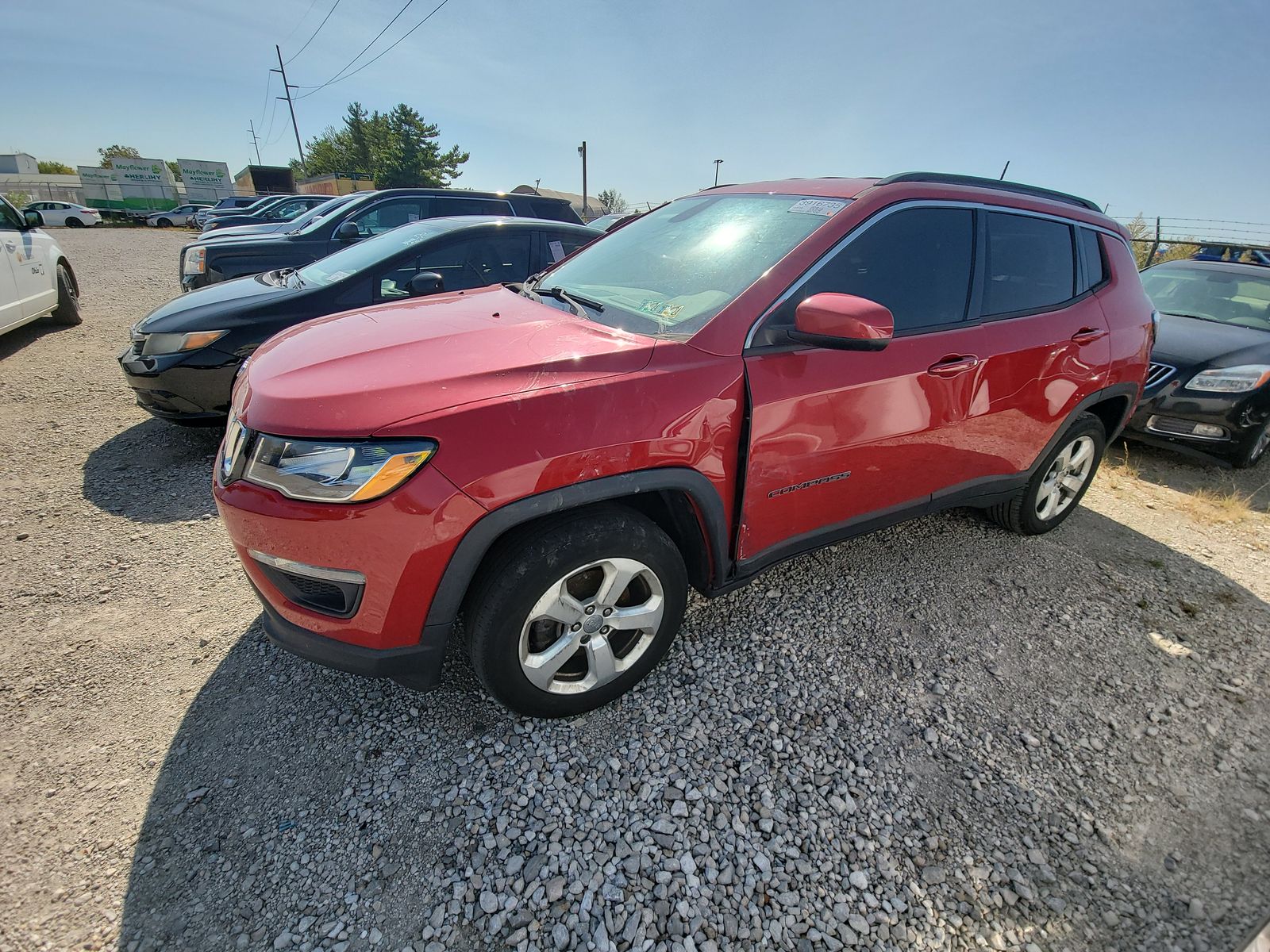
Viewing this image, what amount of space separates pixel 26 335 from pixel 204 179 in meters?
51.4

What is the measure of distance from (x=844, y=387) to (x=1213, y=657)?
2096mm

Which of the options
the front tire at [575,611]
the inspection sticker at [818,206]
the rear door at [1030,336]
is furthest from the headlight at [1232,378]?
the front tire at [575,611]

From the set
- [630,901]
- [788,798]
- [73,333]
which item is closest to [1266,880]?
[788,798]

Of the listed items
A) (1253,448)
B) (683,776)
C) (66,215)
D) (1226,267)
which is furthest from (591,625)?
(66,215)

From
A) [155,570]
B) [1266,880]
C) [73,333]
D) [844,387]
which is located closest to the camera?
[1266,880]

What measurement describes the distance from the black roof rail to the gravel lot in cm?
175

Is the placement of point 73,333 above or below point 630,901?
above

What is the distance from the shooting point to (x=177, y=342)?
3602 mm

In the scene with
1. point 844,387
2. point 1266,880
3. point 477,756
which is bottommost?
point 1266,880

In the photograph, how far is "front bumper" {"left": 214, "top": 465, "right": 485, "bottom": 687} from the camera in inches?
63.1

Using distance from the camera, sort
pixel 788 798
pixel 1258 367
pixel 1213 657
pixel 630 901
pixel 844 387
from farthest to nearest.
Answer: pixel 1258 367, pixel 1213 657, pixel 844 387, pixel 788 798, pixel 630 901

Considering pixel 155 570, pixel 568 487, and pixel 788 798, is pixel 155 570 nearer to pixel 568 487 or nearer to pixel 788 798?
pixel 568 487

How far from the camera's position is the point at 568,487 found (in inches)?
68.2

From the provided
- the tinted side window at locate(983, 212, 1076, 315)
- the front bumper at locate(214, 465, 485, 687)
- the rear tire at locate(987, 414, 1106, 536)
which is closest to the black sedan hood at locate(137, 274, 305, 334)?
the front bumper at locate(214, 465, 485, 687)
